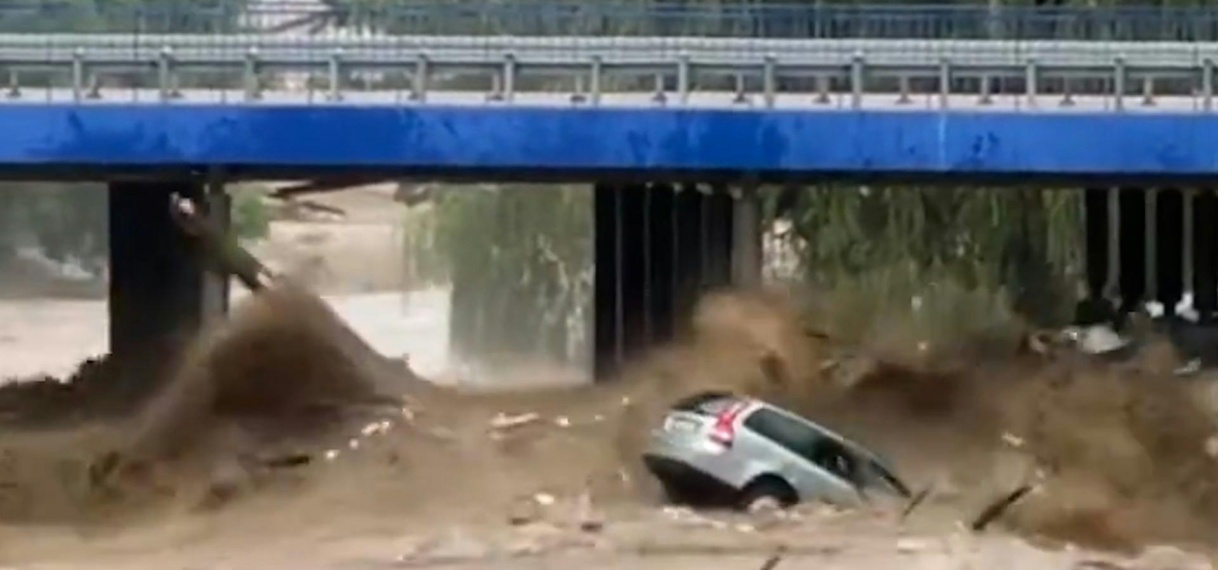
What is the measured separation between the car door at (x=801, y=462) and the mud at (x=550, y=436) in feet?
2.48

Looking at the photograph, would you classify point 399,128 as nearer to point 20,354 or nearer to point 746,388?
point 746,388

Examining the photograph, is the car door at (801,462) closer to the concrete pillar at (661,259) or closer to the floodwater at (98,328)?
the concrete pillar at (661,259)

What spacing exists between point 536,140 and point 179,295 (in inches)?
381

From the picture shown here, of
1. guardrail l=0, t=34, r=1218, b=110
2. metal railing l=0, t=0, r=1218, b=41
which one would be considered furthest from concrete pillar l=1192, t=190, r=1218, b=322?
guardrail l=0, t=34, r=1218, b=110

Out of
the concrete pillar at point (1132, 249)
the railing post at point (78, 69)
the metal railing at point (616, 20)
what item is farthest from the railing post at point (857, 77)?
the concrete pillar at point (1132, 249)

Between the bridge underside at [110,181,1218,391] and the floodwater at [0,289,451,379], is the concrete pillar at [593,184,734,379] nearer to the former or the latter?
the bridge underside at [110,181,1218,391]

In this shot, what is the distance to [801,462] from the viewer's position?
19.0 metres

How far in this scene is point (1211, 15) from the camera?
30.2 m

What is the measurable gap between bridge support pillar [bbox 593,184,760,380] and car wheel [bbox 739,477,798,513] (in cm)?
1395

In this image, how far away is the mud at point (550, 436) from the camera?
18938mm

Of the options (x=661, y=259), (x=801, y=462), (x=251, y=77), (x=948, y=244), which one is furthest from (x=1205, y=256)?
(x=801, y=462)

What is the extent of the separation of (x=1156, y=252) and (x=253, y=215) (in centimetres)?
2780

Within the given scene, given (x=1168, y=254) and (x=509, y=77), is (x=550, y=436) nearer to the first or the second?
(x=509, y=77)

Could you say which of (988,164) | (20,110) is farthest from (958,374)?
(20,110)
